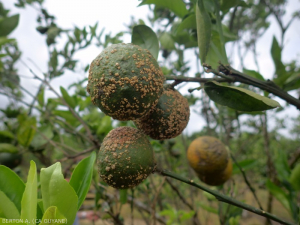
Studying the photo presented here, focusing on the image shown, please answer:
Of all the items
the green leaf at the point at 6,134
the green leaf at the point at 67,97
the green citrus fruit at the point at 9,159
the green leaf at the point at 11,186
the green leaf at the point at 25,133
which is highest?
the green leaf at the point at 67,97

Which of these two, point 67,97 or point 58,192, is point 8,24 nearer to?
point 67,97

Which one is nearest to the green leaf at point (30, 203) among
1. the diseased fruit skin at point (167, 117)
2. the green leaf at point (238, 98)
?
the diseased fruit skin at point (167, 117)

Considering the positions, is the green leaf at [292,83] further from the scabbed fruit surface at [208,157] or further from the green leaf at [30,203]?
the green leaf at [30,203]

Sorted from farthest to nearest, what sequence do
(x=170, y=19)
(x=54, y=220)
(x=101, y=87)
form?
(x=170, y=19) < (x=101, y=87) < (x=54, y=220)

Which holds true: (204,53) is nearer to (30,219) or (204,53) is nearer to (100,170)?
(100,170)

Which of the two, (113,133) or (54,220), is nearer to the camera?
(54,220)

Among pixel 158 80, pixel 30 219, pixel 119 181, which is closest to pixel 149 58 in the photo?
pixel 158 80

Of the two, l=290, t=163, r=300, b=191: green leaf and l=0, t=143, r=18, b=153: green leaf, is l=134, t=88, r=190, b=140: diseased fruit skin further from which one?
l=0, t=143, r=18, b=153: green leaf
